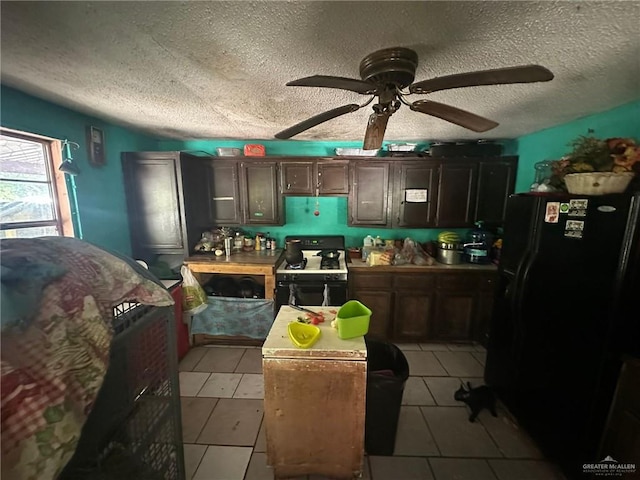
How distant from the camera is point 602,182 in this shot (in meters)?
1.39

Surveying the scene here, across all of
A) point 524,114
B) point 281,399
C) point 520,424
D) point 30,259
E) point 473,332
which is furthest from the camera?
point 473,332

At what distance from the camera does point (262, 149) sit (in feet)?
9.62

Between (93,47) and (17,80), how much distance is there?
0.77m

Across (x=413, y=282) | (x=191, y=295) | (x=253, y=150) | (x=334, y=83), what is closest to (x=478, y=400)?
(x=413, y=282)

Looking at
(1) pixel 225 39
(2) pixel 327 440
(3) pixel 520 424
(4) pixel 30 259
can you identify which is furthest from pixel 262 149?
(3) pixel 520 424

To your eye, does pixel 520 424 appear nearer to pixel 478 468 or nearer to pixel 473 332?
pixel 478 468

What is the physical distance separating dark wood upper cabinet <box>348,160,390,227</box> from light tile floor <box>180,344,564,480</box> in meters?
1.65

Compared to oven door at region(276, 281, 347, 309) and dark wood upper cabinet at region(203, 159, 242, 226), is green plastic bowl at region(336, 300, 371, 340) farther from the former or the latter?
dark wood upper cabinet at region(203, 159, 242, 226)

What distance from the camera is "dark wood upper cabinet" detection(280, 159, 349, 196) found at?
Answer: 116 inches

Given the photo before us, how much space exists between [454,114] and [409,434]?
209 cm

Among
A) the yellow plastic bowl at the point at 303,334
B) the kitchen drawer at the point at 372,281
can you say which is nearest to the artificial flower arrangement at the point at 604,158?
the kitchen drawer at the point at 372,281

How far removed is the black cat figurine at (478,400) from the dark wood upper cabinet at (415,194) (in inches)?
65.7

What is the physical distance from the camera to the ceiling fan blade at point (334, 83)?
1.03 meters

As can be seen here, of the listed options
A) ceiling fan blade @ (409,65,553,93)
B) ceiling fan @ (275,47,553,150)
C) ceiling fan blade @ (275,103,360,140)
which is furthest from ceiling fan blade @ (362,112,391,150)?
ceiling fan blade @ (409,65,553,93)
